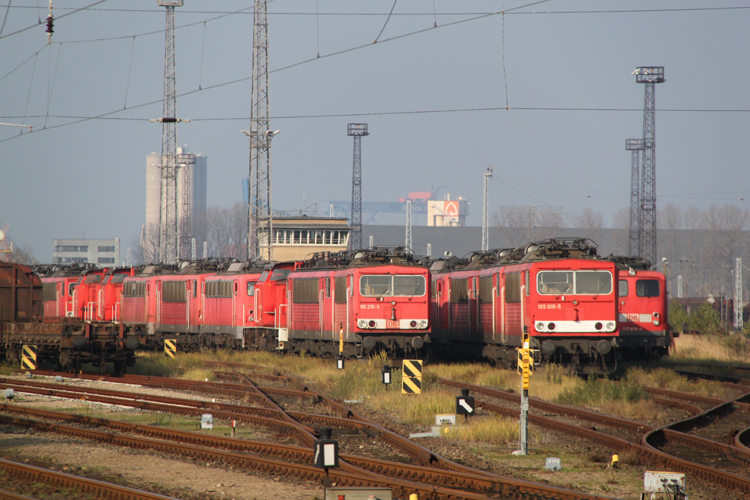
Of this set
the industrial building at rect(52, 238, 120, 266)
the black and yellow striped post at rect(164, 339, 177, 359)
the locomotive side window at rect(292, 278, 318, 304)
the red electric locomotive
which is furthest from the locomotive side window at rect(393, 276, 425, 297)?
the industrial building at rect(52, 238, 120, 266)

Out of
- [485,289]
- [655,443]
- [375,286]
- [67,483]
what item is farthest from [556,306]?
[67,483]

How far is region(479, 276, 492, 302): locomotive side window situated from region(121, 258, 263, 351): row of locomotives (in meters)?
11.0

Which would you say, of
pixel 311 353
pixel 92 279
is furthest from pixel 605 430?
pixel 92 279

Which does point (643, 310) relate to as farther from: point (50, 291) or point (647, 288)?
point (50, 291)

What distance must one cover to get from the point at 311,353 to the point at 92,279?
17206 mm

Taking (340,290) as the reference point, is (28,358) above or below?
below

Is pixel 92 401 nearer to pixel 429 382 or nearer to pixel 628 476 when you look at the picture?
pixel 429 382

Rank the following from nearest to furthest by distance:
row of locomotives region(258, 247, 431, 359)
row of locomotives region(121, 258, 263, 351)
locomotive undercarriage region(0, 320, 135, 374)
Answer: locomotive undercarriage region(0, 320, 135, 374) < row of locomotives region(258, 247, 431, 359) < row of locomotives region(121, 258, 263, 351)

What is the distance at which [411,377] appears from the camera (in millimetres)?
18906

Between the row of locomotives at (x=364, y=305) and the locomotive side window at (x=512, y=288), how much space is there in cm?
292

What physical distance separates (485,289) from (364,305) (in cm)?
390

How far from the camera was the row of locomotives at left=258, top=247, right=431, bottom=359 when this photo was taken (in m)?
25.8

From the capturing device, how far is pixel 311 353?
3141cm

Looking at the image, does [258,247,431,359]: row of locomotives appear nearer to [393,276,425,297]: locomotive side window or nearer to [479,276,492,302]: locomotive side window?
[393,276,425,297]: locomotive side window
